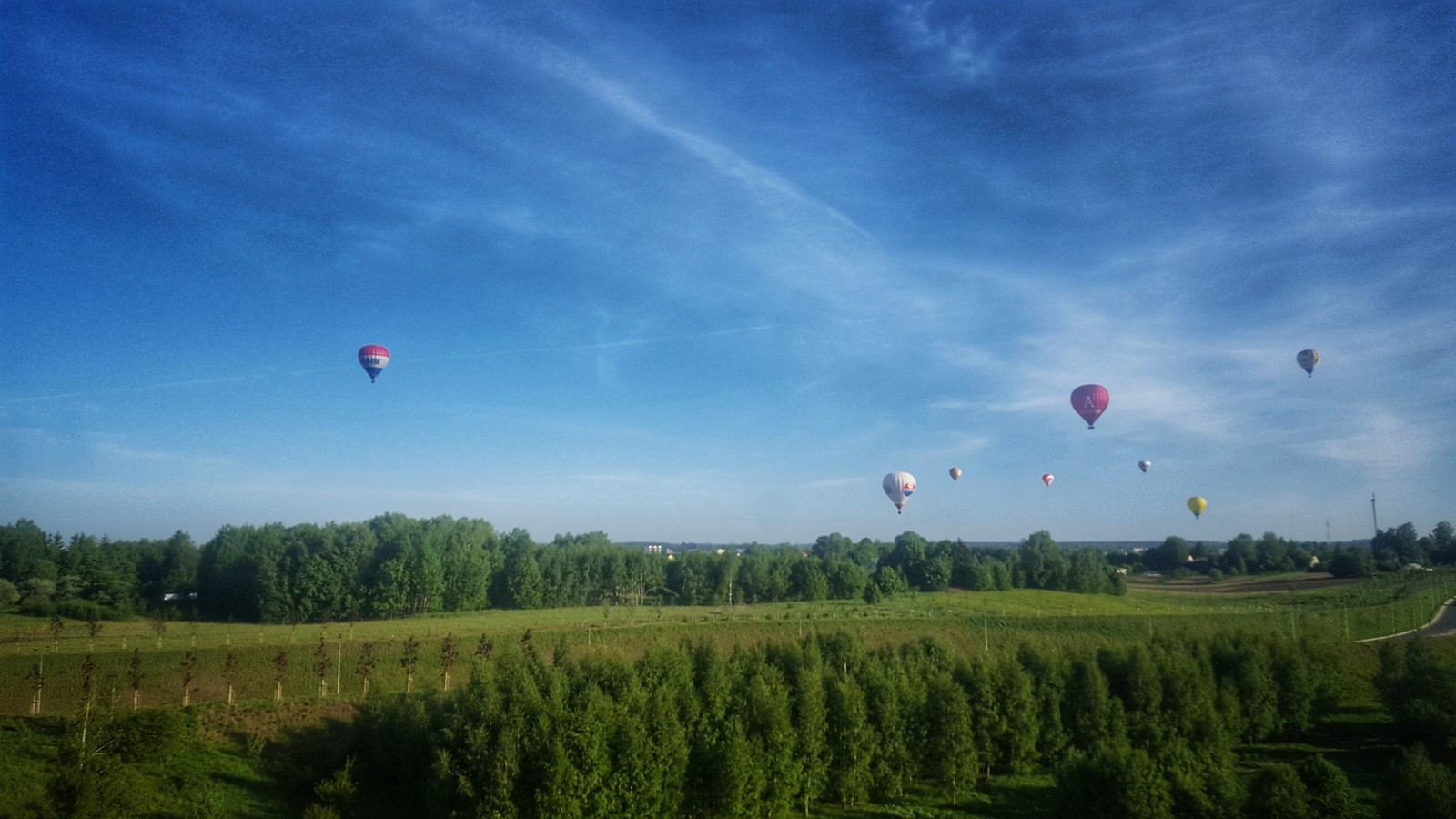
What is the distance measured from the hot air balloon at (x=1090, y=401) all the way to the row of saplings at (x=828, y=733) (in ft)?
41.7

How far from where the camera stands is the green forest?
2467cm

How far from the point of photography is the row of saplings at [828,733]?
961 inches

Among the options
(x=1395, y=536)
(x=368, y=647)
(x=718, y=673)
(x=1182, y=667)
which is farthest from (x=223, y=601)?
(x=1395, y=536)

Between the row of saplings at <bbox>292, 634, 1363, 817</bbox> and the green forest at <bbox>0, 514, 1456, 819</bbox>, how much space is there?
0.35ft

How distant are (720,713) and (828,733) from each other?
4.96 m

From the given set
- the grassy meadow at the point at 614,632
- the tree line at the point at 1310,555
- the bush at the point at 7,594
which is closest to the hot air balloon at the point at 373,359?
the grassy meadow at the point at 614,632

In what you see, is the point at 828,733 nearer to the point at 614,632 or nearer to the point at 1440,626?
the point at 614,632

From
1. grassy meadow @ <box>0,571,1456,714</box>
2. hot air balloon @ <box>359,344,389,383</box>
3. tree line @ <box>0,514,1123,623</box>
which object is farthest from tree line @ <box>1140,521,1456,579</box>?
hot air balloon @ <box>359,344,389,383</box>

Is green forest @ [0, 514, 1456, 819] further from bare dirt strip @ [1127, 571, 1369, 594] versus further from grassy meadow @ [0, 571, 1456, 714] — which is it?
bare dirt strip @ [1127, 571, 1369, 594]

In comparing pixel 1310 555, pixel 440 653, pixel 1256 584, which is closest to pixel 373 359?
pixel 440 653

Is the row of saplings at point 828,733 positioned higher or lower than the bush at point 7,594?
lower

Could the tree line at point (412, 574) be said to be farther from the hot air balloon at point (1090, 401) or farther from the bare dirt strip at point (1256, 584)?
the hot air balloon at point (1090, 401)

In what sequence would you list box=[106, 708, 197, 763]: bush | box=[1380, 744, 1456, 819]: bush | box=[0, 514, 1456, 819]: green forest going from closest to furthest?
box=[1380, 744, 1456, 819]: bush → box=[0, 514, 1456, 819]: green forest → box=[106, 708, 197, 763]: bush

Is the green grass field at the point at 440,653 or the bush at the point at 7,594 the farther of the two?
the bush at the point at 7,594
